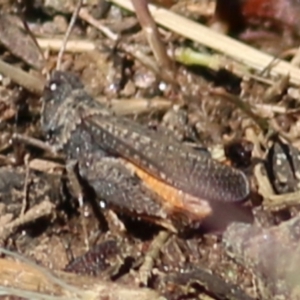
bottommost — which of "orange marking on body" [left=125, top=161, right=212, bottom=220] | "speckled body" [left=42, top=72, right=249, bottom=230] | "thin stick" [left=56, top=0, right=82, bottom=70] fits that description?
"orange marking on body" [left=125, top=161, right=212, bottom=220]

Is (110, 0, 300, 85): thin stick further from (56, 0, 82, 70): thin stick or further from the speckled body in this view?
the speckled body

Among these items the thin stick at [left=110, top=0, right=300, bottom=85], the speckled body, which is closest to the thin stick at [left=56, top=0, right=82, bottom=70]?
the speckled body

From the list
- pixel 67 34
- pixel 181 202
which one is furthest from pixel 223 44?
pixel 181 202

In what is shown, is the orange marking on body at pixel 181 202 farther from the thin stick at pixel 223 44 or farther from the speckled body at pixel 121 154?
the thin stick at pixel 223 44

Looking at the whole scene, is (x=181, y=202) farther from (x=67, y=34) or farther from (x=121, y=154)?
(x=67, y=34)

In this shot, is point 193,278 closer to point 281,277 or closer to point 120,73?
point 281,277

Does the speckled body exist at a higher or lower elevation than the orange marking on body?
higher

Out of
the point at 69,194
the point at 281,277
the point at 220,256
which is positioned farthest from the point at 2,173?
the point at 281,277

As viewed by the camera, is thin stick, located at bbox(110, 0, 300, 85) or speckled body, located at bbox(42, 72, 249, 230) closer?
speckled body, located at bbox(42, 72, 249, 230)
